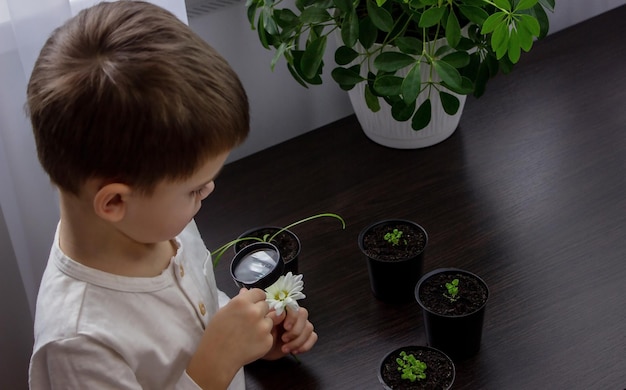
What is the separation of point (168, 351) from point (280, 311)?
137 millimetres

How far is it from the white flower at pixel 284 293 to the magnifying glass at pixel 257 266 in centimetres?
5

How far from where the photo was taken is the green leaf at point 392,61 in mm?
1178

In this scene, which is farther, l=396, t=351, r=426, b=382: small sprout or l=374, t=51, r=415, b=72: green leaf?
l=374, t=51, r=415, b=72: green leaf

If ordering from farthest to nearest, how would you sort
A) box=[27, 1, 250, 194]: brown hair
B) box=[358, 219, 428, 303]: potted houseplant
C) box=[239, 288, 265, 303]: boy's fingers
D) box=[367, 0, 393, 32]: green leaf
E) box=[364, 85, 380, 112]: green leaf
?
box=[364, 85, 380, 112]: green leaf → box=[367, 0, 393, 32]: green leaf → box=[358, 219, 428, 303]: potted houseplant → box=[239, 288, 265, 303]: boy's fingers → box=[27, 1, 250, 194]: brown hair

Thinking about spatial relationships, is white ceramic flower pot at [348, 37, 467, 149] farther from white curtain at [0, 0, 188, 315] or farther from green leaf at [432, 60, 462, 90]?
white curtain at [0, 0, 188, 315]

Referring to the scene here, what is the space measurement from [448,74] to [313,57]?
199 millimetres

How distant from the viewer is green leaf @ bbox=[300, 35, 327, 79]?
3.96 ft

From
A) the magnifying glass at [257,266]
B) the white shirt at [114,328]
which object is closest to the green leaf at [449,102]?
the magnifying glass at [257,266]

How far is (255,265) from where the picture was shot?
1.08 meters

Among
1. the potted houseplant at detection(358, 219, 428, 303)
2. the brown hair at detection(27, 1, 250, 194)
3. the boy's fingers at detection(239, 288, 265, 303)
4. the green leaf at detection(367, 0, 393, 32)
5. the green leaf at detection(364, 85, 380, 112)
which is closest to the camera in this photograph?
the brown hair at detection(27, 1, 250, 194)

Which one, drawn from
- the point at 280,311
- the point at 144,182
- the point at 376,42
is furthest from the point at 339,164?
the point at 144,182

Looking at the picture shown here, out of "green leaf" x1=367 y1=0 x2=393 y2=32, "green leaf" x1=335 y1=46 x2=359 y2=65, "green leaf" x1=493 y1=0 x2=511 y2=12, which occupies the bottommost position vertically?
"green leaf" x1=335 y1=46 x2=359 y2=65

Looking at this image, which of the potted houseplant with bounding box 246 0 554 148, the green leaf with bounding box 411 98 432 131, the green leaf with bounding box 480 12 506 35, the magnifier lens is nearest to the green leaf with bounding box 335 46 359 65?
the potted houseplant with bounding box 246 0 554 148

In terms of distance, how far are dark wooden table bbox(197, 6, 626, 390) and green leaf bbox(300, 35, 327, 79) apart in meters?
0.20
